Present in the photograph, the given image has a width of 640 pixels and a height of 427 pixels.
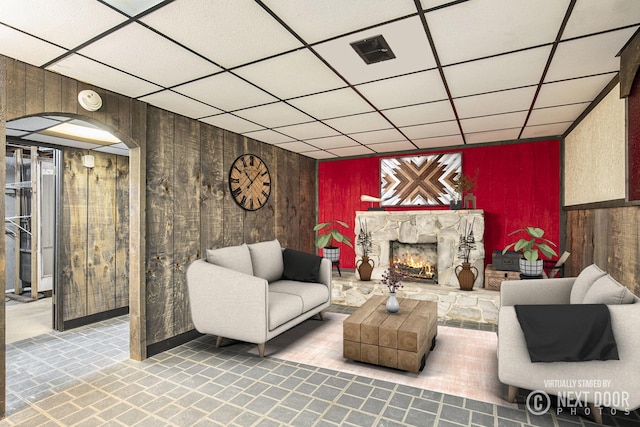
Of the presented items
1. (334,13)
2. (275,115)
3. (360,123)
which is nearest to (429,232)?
(360,123)

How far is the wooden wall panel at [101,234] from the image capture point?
4336mm

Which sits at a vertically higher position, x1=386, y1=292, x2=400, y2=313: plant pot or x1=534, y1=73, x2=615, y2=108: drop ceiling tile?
x1=534, y1=73, x2=615, y2=108: drop ceiling tile

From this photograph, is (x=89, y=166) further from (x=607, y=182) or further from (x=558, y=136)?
(x=558, y=136)

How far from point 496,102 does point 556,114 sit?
1.01 m

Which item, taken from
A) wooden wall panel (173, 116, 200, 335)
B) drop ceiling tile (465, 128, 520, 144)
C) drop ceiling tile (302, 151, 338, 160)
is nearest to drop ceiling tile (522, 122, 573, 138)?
drop ceiling tile (465, 128, 520, 144)

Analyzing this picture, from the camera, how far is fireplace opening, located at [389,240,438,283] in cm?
532

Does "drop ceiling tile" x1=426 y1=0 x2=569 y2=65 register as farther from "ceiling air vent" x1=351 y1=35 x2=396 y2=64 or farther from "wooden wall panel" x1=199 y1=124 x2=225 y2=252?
"wooden wall panel" x1=199 y1=124 x2=225 y2=252

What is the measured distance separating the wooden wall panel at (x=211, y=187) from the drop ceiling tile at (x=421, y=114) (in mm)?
2136

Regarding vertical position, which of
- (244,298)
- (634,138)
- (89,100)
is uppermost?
(89,100)

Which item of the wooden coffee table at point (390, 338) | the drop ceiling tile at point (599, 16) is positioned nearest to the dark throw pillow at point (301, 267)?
the wooden coffee table at point (390, 338)

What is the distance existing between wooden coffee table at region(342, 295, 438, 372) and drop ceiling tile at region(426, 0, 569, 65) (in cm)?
217

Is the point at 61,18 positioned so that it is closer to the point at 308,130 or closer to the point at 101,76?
the point at 101,76

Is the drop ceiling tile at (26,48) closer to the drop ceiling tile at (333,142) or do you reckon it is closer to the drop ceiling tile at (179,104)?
the drop ceiling tile at (179,104)

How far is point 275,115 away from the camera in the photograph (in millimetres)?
3736
